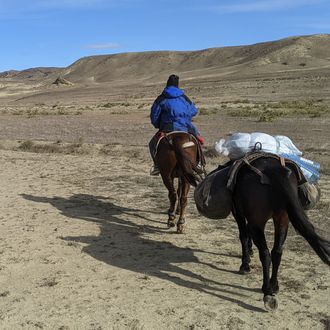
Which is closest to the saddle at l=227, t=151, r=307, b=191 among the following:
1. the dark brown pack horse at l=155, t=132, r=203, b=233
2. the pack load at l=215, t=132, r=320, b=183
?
the pack load at l=215, t=132, r=320, b=183

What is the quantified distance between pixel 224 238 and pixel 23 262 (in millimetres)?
2870

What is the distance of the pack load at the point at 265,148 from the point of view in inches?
225

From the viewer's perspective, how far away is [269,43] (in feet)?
463

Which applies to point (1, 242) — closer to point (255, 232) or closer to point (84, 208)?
point (84, 208)

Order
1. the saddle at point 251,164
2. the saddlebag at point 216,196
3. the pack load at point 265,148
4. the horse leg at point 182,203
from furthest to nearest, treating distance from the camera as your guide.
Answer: the horse leg at point 182,203 → the pack load at point 265,148 → the saddlebag at point 216,196 → the saddle at point 251,164

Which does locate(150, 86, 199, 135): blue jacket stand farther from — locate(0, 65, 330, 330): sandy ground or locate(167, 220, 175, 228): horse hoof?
locate(0, 65, 330, 330): sandy ground

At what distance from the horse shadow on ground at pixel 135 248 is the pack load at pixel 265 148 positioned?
1437 mm

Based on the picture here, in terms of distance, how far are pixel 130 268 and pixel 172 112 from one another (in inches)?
115

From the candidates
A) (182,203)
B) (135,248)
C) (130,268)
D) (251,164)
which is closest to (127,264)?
(130,268)

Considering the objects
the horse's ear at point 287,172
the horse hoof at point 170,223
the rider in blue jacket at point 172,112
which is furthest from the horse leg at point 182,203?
the horse's ear at point 287,172

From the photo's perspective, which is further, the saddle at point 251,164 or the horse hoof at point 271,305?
the saddle at point 251,164

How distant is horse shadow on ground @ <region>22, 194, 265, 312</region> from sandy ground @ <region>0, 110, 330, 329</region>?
14mm

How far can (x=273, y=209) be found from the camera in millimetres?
4855

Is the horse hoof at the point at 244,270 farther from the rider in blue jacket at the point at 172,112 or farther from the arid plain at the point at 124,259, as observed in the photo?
the rider in blue jacket at the point at 172,112
